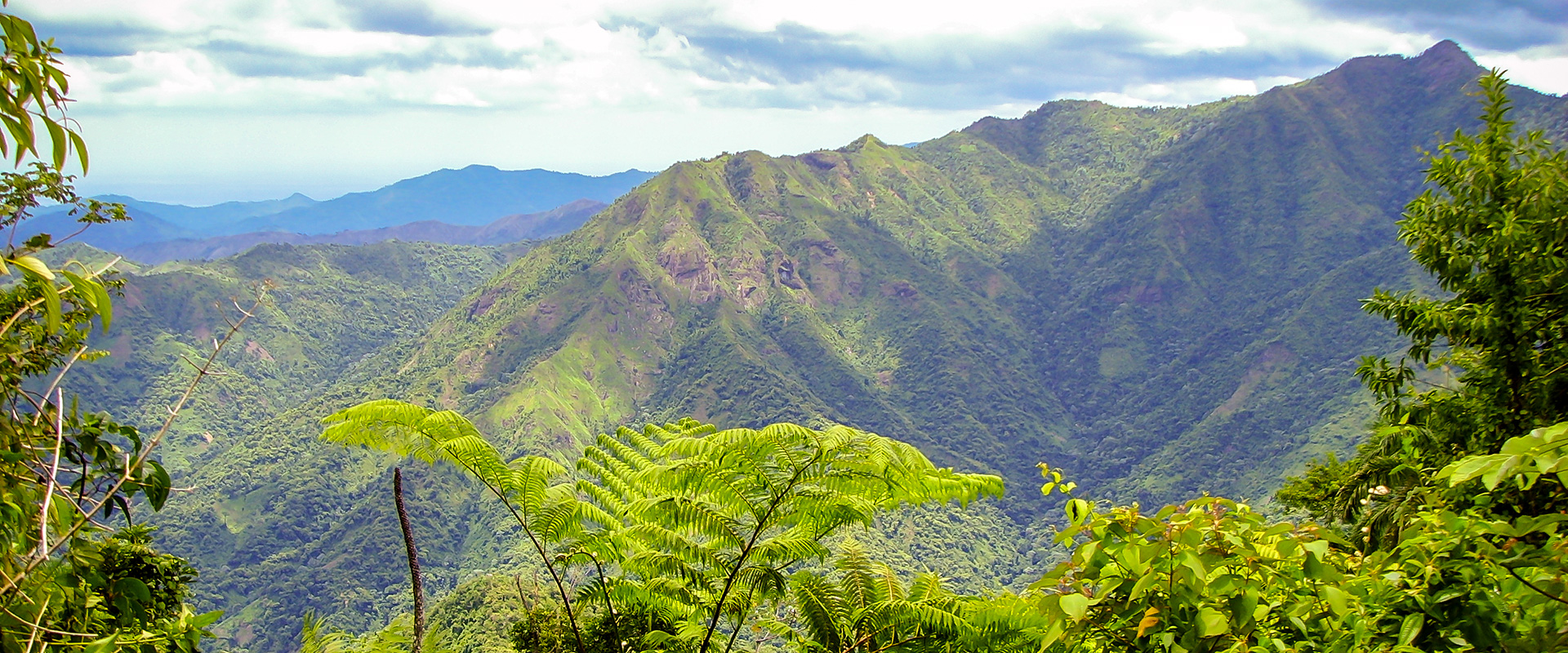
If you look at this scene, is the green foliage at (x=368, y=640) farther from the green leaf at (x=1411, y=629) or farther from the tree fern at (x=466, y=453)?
the green leaf at (x=1411, y=629)

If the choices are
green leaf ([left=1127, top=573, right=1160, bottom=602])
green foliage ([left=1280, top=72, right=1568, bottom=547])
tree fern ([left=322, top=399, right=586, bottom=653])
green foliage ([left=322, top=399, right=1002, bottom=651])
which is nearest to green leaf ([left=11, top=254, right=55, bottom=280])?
green foliage ([left=322, top=399, right=1002, bottom=651])

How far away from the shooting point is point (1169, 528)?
2920mm

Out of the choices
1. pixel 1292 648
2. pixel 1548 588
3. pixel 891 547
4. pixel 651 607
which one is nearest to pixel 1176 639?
pixel 1292 648

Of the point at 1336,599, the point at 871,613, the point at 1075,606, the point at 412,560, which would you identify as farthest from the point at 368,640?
the point at 1336,599

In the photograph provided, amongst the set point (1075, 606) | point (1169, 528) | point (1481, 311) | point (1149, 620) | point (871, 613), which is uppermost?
point (1481, 311)

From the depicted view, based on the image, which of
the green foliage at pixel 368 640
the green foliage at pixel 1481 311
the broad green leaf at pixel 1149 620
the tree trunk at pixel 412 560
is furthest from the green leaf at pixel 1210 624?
the green foliage at pixel 1481 311

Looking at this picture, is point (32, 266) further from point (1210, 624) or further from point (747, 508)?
point (747, 508)

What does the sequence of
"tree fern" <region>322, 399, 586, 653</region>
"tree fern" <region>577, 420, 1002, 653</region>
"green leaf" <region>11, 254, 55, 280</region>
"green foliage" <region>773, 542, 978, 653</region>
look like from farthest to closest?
"tree fern" <region>322, 399, 586, 653</region> → "tree fern" <region>577, 420, 1002, 653</region> → "green foliage" <region>773, 542, 978, 653</region> → "green leaf" <region>11, 254, 55, 280</region>

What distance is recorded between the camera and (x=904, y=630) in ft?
16.3

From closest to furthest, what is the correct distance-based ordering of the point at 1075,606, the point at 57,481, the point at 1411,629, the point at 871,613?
the point at 1411,629, the point at 1075,606, the point at 57,481, the point at 871,613

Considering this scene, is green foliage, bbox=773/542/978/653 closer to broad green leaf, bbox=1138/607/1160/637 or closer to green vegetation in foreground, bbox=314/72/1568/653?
green vegetation in foreground, bbox=314/72/1568/653

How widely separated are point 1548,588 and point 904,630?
3.19m

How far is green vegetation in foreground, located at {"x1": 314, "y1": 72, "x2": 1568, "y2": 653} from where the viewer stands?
256 centimetres

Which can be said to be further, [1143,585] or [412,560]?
[412,560]
